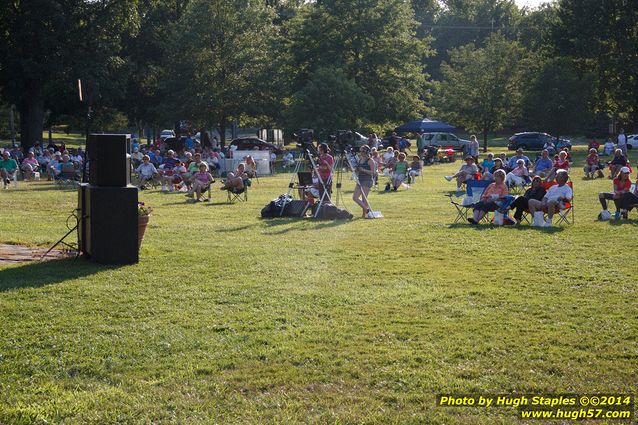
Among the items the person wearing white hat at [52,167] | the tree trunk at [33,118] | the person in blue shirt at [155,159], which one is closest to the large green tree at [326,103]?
the tree trunk at [33,118]

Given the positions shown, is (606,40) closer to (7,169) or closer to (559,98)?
(559,98)

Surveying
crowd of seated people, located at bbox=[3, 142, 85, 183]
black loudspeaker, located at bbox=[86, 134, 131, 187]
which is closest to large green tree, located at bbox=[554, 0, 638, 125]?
crowd of seated people, located at bbox=[3, 142, 85, 183]

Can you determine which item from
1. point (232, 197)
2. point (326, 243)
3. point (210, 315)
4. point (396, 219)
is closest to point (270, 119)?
point (232, 197)

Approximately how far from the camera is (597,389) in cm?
590

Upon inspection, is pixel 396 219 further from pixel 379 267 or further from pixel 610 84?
pixel 610 84

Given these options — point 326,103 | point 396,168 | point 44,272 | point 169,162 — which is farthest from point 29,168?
point 44,272

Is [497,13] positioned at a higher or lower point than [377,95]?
higher

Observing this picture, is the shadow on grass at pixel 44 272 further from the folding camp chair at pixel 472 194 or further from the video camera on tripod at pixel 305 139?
the folding camp chair at pixel 472 194

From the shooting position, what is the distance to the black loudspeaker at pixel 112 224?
36.0ft

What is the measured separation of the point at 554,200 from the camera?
612 inches

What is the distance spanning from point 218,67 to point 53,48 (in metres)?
10.6

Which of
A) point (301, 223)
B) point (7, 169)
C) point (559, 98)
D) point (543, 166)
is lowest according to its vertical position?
point (301, 223)

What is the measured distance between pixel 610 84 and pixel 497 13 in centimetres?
4974

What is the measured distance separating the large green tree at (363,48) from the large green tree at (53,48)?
442 inches
